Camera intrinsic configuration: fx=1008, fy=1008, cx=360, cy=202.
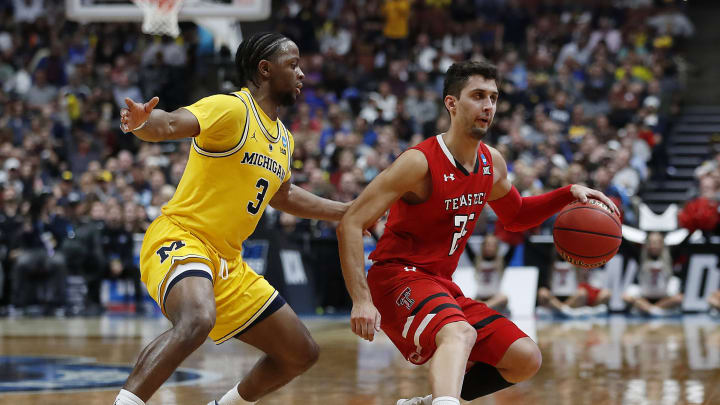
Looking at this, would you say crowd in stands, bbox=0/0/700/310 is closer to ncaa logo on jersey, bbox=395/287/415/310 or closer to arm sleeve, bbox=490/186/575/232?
arm sleeve, bbox=490/186/575/232

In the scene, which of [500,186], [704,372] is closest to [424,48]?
[704,372]

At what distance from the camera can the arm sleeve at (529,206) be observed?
19.0 ft

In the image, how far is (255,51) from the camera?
521cm

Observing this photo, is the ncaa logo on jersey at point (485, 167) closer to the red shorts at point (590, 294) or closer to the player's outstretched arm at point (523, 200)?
the player's outstretched arm at point (523, 200)

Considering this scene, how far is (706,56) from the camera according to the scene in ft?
69.2

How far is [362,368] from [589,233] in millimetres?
3405

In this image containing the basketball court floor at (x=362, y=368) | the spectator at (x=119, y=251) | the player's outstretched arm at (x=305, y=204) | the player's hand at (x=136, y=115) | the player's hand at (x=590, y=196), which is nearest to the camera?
the player's hand at (x=136, y=115)

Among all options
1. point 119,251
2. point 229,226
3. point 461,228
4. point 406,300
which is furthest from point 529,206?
point 119,251

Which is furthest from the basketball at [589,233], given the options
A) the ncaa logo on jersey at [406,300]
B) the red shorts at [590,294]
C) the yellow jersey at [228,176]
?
the red shorts at [590,294]

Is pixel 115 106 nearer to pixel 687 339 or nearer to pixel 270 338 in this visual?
pixel 687 339

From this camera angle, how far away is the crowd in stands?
14.9m

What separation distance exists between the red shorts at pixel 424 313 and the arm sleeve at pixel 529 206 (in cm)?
72

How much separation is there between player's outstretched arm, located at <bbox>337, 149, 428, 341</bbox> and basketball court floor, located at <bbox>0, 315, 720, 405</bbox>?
191 centimetres

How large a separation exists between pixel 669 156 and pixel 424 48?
537 centimetres
